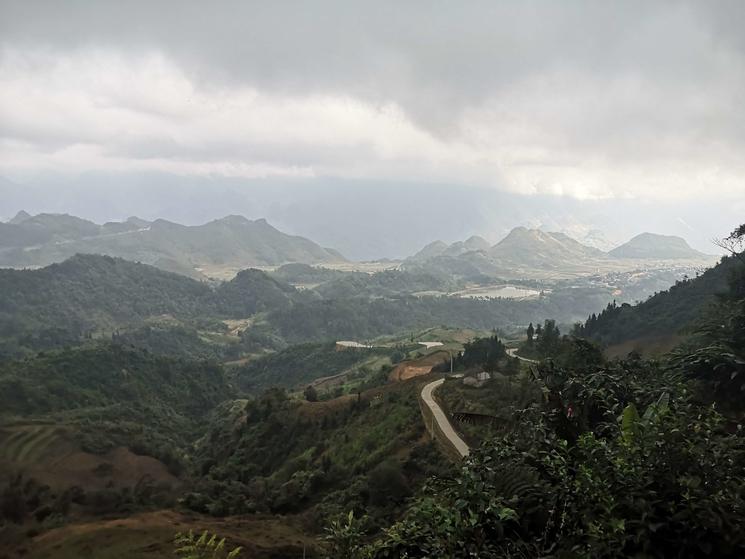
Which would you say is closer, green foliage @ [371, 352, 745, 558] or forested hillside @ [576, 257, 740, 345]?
green foliage @ [371, 352, 745, 558]

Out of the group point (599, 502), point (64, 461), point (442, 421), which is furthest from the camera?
point (64, 461)

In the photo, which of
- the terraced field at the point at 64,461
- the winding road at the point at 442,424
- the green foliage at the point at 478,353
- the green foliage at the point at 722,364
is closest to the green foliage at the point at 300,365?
the green foliage at the point at 478,353

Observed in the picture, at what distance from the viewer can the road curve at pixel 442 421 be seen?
87.5 feet

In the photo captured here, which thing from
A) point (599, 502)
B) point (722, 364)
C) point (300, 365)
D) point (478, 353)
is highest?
point (599, 502)

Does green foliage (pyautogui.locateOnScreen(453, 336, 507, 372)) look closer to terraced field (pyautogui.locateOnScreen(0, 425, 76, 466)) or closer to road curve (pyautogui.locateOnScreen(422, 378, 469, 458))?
road curve (pyautogui.locateOnScreen(422, 378, 469, 458))

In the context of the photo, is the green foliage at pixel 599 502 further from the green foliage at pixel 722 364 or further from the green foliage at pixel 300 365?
the green foliage at pixel 300 365

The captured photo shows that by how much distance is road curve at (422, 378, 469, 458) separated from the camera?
2667cm

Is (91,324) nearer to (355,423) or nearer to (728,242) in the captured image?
(355,423)

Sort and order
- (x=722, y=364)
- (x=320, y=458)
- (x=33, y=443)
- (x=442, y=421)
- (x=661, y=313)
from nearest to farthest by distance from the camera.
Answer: (x=722, y=364) → (x=442, y=421) → (x=320, y=458) → (x=33, y=443) → (x=661, y=313)

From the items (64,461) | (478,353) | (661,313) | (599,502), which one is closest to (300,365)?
(64,461)

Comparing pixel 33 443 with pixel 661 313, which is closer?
pixel 33 443

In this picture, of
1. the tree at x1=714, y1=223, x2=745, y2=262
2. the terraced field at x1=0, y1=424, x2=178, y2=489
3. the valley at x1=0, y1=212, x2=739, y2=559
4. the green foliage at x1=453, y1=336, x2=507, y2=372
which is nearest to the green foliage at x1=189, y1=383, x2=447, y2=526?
the valley at x1=0, y1=212, x2=739, y2=559

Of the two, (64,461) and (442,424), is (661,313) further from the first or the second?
(64,461)

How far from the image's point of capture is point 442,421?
103ft
